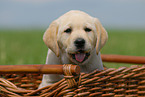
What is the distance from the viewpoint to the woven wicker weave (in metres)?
1.88

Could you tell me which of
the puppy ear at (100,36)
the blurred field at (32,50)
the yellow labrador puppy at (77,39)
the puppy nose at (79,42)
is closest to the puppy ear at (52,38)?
the yellow labrador puppy at (77,39)

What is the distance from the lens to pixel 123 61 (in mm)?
3416

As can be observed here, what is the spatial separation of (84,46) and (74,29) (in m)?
0.20

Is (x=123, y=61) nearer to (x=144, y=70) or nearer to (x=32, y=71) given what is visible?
(x=144, y=70)

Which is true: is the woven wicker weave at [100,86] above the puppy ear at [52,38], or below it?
below

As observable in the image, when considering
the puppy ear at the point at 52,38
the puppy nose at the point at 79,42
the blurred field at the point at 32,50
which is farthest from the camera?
→ the blurred field at the point at 32,50

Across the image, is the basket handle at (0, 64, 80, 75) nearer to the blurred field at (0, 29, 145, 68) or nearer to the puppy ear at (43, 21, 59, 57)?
the puppy ear at (43, 21, 59, 57)

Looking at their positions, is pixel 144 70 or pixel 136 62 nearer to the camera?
pixel 144 70

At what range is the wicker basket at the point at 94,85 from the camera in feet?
6.12

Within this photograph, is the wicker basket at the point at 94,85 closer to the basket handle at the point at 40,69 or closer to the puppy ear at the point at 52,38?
the basket handle at the point at 40,69

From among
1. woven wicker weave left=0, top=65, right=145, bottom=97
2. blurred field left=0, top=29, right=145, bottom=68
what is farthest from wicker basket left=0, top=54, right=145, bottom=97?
blurred field left=0, top=29, right=145, bottom=68

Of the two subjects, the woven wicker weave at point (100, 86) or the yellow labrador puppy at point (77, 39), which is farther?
the yellow labrador puppy at point (77, 39)

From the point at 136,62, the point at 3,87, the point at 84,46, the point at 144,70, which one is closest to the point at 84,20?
the point at 84,46

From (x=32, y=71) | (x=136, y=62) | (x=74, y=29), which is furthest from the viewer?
(x=136, y=62)
